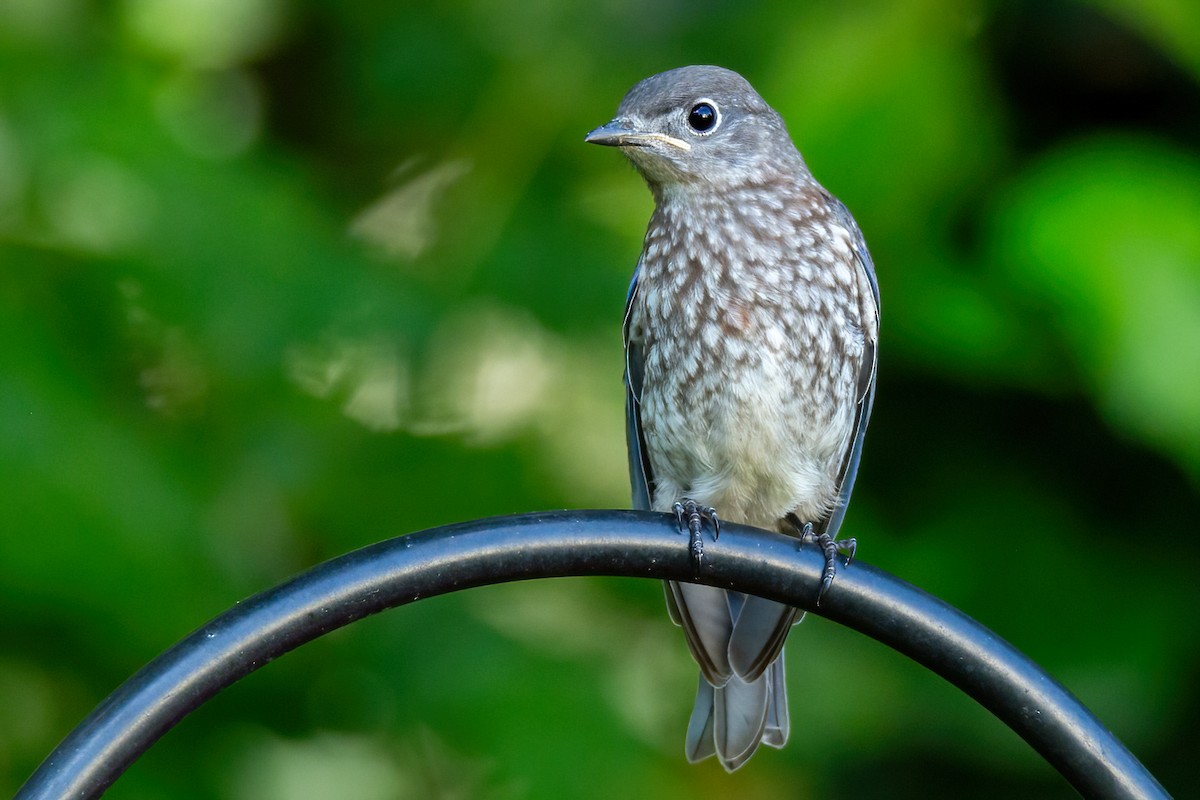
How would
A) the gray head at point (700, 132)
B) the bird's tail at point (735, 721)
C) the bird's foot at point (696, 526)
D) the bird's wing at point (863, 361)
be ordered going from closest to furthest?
the bird's foot at point (696, 526), the bird's tail at point (735, 721), the gray head at point (700, 132), the bird's wing at point (863, 361)

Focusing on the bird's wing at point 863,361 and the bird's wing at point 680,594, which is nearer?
the bird's wing at point 680,594

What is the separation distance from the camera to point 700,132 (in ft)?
11.2

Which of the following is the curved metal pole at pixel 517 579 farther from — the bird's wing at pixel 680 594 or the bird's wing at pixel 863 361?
the bird's wing at pixel 863 361

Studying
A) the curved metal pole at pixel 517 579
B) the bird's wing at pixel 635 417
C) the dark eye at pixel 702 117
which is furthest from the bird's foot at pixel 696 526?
the dark eye at pixel 702 117

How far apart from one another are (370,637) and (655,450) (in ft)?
2.60

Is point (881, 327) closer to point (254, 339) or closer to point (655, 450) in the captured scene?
point (655, 450)

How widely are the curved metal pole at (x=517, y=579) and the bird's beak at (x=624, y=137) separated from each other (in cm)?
127

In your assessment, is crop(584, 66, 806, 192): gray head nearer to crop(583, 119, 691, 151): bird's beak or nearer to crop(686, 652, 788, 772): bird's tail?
crop(583, 119, 691, 151): bird's beak

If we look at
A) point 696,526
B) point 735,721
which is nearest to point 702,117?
point 735,721

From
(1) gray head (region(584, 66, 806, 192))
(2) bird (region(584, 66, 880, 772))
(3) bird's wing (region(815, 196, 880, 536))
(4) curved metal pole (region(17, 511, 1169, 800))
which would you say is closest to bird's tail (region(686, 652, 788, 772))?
(2) bird (region(584, 66, 880, 772))

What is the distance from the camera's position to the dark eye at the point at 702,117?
133 inches

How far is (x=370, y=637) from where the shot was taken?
3.42 metres

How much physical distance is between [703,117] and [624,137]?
0.95ft

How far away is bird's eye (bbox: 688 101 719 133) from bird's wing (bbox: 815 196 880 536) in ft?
1.12
